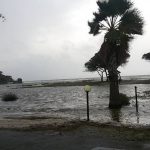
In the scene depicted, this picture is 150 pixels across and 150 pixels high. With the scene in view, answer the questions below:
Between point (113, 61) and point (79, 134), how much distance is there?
17889mm

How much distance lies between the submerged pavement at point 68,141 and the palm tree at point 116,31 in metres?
16.6

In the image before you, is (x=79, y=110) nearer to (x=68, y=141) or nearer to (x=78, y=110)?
(x=78, y=110)

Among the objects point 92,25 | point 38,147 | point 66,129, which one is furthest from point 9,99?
point 38,147

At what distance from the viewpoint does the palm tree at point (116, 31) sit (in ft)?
101

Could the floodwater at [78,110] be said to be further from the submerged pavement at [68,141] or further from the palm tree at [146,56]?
the palm tree at [146,56]

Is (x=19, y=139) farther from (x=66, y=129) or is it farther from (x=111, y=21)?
(x=111, y=21)

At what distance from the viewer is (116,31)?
3022cm

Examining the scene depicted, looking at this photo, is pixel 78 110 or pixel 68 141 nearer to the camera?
pixel 68 141

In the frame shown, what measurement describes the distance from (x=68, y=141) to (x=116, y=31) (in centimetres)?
1912

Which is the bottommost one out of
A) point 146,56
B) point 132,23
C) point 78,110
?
point 78,110

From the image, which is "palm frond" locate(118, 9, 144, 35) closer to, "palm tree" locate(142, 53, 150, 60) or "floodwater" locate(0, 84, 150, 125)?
"floodwater" locate(0, 84, 150, 125)

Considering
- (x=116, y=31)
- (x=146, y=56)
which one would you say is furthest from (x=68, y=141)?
(x=146, y=56)

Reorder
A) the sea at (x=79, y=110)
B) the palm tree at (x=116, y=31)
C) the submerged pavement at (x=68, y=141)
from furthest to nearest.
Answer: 1. the palm tree at (x=116, y=31)
2. the sea at (x=79, y=110)
3. the submerged pavement at (x=68, y=141)

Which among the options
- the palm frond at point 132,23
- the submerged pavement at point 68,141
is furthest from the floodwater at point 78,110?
the submerged pavement at point 68,141
